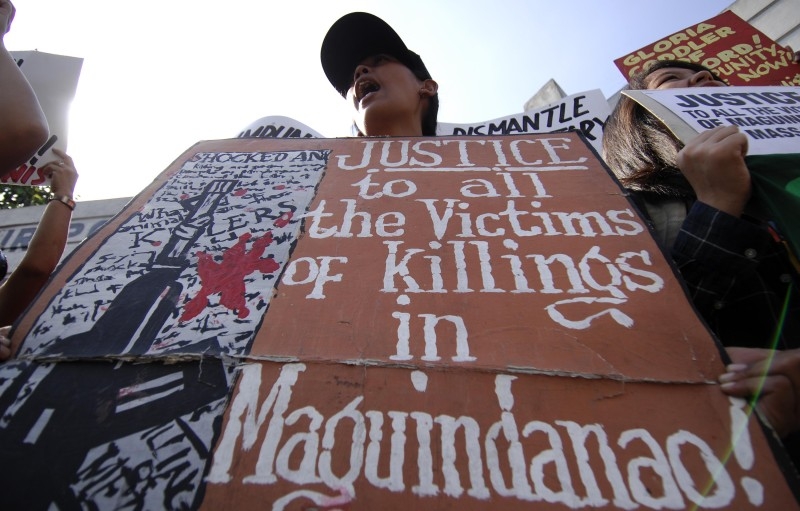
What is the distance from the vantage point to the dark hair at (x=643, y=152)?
1544 millimetres

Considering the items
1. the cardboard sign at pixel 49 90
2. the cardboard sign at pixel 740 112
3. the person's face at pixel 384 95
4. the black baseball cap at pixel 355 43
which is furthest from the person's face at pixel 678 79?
the cardboard sign at pixel 49 90

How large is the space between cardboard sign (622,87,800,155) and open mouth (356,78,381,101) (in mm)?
1256

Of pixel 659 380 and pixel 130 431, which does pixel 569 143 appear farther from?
pixel 130 431

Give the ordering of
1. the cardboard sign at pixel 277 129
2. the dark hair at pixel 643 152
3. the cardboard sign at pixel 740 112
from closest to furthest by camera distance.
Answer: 1. the cardboard sign at pixel 740 112
2. the dark hair at pixel 643 152
3. the cardboard sign at pixel 277 129

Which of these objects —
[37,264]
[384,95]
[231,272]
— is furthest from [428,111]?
[37,264]

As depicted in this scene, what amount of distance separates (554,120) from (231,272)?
268 centimetres

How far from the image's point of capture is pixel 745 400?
2.73 feet

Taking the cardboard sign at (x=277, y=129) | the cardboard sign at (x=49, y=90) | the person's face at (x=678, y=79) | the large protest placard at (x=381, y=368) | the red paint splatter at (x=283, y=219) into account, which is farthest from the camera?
the cardboard sign at (x=277, y=129)

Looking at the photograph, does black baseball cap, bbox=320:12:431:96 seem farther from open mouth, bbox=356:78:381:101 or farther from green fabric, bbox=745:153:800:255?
green fabric, bbox=745:153:800:255

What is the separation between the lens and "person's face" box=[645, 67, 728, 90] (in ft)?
6.39

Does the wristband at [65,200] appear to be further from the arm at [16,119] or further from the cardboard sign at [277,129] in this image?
the cardboard sign at [277,129]

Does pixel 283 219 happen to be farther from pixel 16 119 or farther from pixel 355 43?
pixel 355 43

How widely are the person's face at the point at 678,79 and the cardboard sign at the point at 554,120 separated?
3.20 ft

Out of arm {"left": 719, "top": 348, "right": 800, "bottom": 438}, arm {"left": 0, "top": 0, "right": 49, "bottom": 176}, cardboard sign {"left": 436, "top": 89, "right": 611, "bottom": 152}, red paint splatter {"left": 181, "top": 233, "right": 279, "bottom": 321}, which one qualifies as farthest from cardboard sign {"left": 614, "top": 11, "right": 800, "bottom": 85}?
arm {"left": 0, "top": 0, "right": 49, "bottom": 176}
